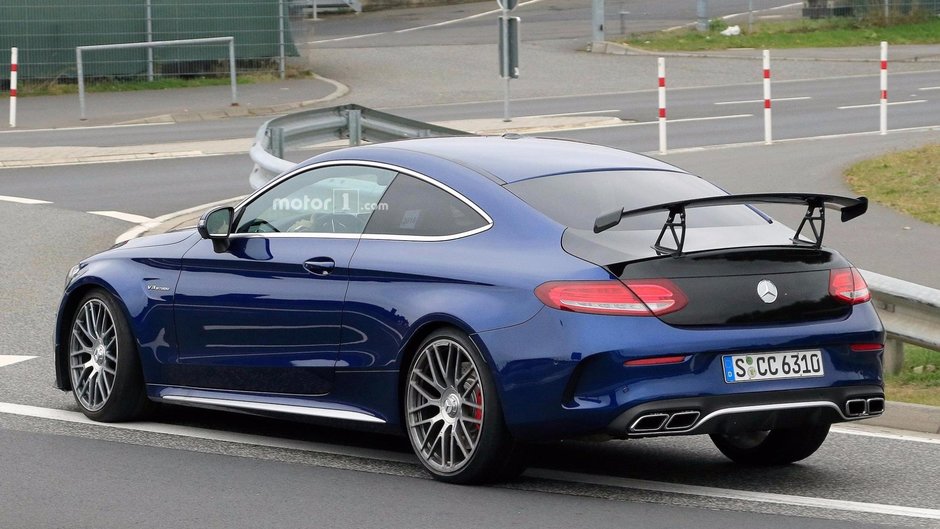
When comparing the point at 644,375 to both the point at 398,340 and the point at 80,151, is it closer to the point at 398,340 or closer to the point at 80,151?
the point at 398,340

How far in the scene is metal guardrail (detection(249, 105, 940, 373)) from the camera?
30.0 feet

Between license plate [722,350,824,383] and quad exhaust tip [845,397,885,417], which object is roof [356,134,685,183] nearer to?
license plate [722,350,824,383]

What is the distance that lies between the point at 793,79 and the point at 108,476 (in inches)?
1245

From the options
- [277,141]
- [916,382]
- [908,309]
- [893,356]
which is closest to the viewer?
[908,309]

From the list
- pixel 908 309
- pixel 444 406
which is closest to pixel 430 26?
pixel 908 309

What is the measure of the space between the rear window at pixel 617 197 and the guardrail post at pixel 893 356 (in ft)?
7.76

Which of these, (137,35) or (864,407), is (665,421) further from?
(137,35)

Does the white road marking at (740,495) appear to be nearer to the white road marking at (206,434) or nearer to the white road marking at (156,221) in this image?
the white road marking at (206,434)

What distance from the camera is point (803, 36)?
Result: 44875 mm

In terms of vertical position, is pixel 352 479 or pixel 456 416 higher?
pixel 456 416

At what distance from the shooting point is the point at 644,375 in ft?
21.6

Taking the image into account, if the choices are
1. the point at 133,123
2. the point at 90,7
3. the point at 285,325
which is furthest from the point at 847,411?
the point at 90,7

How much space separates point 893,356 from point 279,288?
3.71 m

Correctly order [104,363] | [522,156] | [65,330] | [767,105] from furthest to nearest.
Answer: [767,105] → [65,330] → [104,363] → [522,156]
